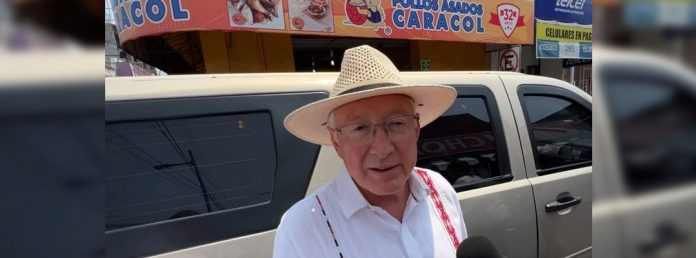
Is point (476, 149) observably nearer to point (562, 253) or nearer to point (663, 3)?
point (562, 253)

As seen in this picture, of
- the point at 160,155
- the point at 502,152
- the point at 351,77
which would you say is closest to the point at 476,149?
the point at 502,152

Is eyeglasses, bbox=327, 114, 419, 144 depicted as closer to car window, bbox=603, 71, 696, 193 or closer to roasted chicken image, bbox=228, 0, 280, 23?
car window, bbox=603, 71, 696, 193

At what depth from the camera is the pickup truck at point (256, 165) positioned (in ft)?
4.86

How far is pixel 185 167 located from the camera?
159cm

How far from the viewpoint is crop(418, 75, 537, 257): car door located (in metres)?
2.14

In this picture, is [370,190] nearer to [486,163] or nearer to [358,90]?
[358,90]

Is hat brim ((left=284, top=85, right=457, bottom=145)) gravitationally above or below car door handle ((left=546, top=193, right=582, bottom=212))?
above

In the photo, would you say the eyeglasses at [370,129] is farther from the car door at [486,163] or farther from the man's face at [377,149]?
the car door at [486,163]

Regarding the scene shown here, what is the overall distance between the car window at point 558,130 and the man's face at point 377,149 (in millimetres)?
1427

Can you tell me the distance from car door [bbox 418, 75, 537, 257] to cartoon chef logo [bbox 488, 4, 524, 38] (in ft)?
22.4

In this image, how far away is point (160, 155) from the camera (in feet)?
5.06

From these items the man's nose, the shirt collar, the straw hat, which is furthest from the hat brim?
the shirt collar

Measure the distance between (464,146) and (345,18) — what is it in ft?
17.1

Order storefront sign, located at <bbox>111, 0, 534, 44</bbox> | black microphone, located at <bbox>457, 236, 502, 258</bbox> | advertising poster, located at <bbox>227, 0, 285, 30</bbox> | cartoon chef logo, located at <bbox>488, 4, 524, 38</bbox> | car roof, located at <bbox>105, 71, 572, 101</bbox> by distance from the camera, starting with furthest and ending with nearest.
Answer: cartoon chef logo, located at <bbox>488, 4, 524, 38</bbox>
advertising poster, located at <bbox>227, 0, 285, 30</bbox>
storefront sign, located at <bbox>111, 0, 534, 44</bbox>
car roof, located at <bbox>105, 71, 572, 101</bbox>
black microphone, located at <bbox>457, 236, 502, 258</bbox>
